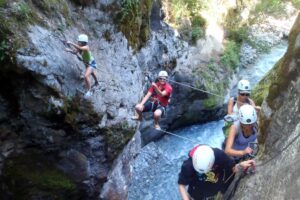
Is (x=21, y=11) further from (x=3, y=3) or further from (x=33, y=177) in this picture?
(x=33, y=177)

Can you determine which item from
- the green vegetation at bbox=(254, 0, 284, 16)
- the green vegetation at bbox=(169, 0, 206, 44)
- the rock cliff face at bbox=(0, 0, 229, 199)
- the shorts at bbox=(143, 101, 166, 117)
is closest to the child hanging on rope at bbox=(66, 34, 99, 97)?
the rock cliff face at bbox=(0, 0, 229, 199)

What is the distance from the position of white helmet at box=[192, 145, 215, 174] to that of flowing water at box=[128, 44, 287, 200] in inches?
179

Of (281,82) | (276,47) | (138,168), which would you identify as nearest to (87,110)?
(281,82)

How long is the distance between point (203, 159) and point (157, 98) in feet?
13.0

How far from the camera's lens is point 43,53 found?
274 inches

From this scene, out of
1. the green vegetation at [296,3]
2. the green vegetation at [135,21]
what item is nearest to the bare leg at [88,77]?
the green vegetation at [135,21]

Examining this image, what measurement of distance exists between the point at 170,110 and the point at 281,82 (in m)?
6.90

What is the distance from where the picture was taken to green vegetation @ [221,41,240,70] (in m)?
16.0

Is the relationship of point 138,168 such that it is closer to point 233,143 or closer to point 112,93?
point 112,93

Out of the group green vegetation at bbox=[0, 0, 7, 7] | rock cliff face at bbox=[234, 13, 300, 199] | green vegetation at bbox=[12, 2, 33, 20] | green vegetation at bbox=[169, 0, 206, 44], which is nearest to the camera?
rock cliff face at bbox=[234, 13, 300, 199]

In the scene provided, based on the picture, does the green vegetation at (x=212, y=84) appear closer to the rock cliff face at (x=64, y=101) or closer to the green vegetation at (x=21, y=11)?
the rock cliff face at (x=64, y=101)

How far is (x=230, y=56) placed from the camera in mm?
16422

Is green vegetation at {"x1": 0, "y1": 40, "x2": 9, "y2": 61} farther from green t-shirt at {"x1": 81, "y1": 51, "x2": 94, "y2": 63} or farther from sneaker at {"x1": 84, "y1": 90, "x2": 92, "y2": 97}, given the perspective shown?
sneaker at {"x1": 84, "y1": 90, "x2": 92, "y2": 97}

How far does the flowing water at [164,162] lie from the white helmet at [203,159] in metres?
4.55
